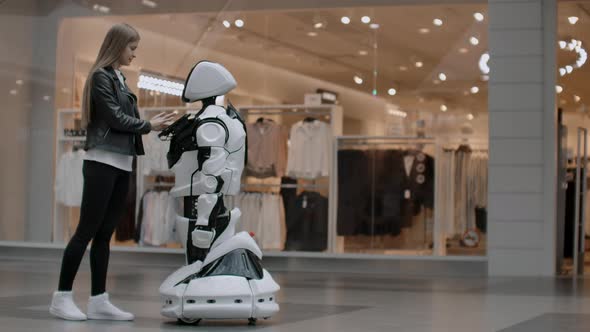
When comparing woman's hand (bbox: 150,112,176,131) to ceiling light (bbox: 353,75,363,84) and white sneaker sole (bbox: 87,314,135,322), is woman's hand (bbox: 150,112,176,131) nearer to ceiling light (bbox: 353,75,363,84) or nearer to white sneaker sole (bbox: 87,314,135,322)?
white sneaker sole (bbox: 87,314,135,322)

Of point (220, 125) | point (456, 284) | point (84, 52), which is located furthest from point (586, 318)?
point (84, 52)

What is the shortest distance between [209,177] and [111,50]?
2.96 ft

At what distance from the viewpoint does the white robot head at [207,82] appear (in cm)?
589

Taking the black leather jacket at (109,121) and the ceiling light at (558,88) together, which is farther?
the ceiling light at (558,88)

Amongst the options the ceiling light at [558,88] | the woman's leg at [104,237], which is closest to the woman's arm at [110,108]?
the woman's leg at [104,237]

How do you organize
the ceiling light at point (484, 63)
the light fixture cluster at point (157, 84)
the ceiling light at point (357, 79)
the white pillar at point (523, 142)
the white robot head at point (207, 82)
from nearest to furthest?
1. the white robot head at point (207, 82)
2. the white pillar at point (523, 142)
3. the ceiling light at point (484, 63)
4. the ceiling light at point (357, 79)
5. the light fixture cluster at point (157, 84)

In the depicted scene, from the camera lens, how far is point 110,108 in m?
5.53

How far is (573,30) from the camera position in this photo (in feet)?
35.8

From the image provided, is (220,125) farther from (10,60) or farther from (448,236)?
(10,60)

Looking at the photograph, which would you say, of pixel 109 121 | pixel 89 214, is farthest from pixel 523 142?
pixel 89 214

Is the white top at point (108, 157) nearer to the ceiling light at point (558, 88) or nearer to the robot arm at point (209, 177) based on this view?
the robot arm at point (209, 177)

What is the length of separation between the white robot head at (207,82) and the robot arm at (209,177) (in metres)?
0.29

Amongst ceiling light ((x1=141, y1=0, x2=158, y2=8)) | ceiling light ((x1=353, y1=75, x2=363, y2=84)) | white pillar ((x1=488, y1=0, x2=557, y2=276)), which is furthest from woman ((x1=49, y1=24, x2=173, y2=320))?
ceiling light ((x1=141, y1=0, x2=158, y2=8))

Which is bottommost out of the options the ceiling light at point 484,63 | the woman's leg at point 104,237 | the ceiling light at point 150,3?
the woman's leg at point 104,237
